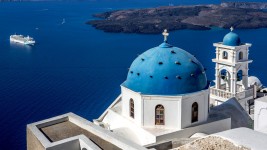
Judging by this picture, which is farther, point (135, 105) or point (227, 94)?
point (227, 94)

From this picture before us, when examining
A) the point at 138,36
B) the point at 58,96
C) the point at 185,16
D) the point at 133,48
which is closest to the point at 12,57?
the point at 133,48

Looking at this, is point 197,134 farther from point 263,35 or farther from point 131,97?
point 263,35

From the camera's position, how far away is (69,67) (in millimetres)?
46344

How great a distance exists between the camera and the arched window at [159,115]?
1330 centimetres

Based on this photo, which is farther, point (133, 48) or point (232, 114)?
point (133, 48)

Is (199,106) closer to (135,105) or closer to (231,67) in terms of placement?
(135,105)

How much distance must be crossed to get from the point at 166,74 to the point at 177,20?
7989 centimetres

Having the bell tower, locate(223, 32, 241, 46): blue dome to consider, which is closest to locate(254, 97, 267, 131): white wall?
the bell tower

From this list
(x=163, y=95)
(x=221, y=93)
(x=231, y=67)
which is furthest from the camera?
(x=231, y=67)

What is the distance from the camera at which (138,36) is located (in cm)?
7238

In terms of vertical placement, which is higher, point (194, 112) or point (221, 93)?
point (194, 112)

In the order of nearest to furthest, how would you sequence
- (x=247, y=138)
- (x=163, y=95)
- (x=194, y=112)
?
(x=247, y=138) < (x=163, y=95) < (x=194, y=112)

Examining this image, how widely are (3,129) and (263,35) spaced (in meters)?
55.1

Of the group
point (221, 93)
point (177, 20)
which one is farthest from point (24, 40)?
point (221, 93)
